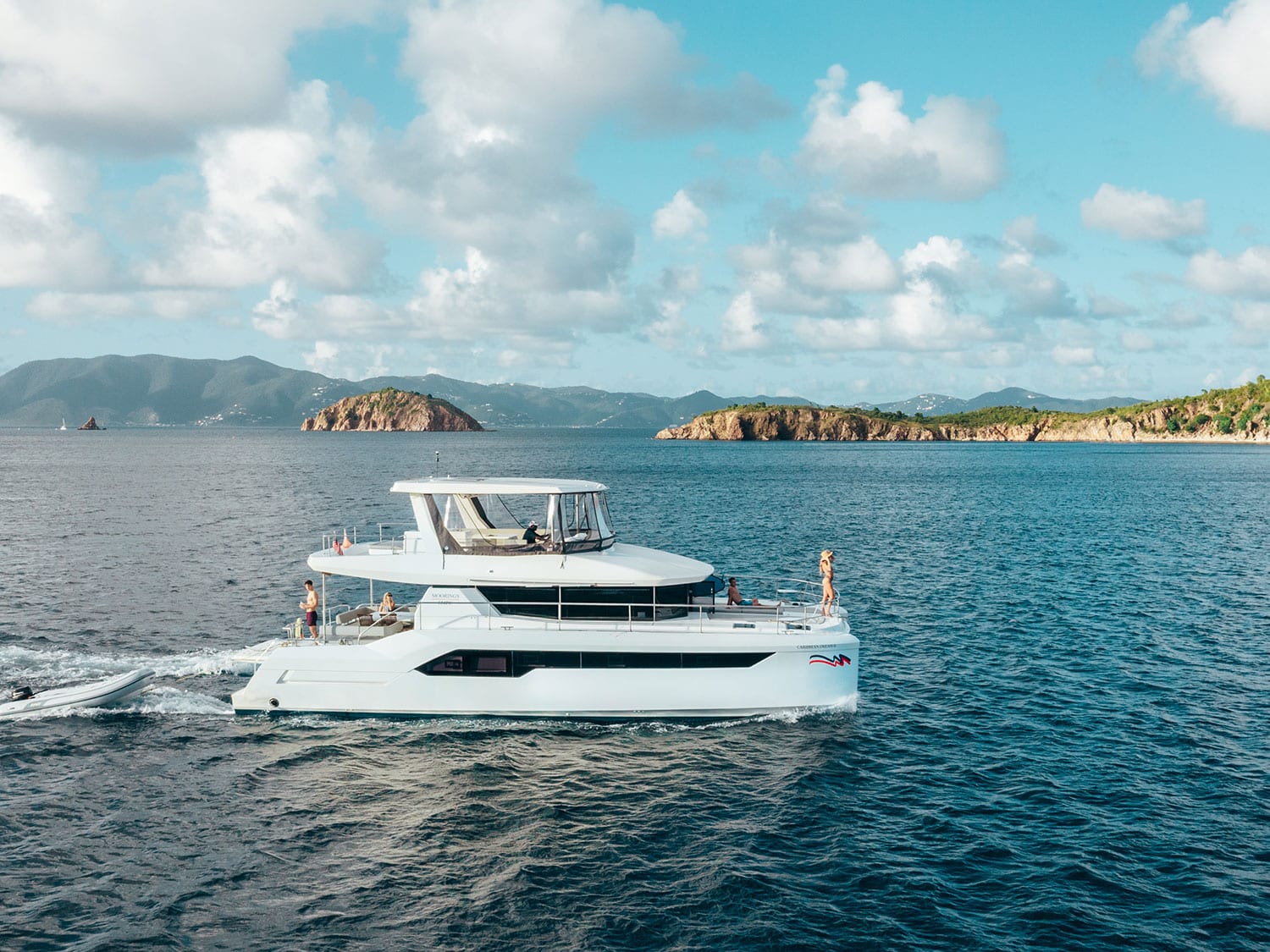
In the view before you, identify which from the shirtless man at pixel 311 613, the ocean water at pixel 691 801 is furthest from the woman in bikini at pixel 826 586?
the shirtless man at pixel 311 613

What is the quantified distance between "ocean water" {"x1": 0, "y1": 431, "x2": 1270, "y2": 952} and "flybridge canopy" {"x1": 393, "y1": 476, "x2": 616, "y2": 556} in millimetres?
4754

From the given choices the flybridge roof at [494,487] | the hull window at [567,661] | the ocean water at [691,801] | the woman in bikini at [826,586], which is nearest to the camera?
the ocean water at [691,801]

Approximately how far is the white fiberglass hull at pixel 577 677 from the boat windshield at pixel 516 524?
2.70 metres

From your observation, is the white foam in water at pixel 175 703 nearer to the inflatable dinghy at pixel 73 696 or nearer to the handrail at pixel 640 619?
the inflatable dinghy at pixel 73 696

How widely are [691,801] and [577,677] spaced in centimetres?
498

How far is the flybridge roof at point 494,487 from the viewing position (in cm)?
2353

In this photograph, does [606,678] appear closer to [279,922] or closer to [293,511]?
[279,922]

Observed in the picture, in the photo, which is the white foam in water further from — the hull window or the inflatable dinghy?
the hull window

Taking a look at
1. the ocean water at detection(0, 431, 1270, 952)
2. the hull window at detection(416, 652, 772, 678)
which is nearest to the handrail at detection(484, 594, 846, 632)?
the hull window at detection(416, 652, 772, 678)

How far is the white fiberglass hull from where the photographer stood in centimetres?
2170

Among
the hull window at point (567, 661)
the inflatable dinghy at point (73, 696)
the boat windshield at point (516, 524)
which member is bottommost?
the inflatable dinghy at point (73, 696)

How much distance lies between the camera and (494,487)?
2406 centimetres

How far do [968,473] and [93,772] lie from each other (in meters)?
111

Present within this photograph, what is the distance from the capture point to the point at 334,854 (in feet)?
51.8
